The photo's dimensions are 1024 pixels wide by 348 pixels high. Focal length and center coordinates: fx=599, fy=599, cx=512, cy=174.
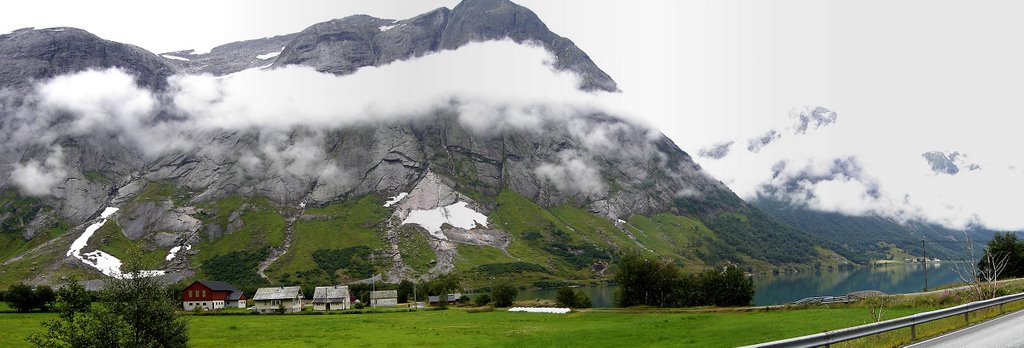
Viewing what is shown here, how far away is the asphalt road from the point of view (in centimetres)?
1981

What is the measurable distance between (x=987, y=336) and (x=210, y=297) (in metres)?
177

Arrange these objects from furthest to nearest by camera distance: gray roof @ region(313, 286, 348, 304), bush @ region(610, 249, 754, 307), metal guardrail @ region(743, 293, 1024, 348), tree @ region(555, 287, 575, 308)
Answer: gray roof @ region(313, 286, 348, 304) → tree @ region(555, 287, 575, 308) → bush @ region(610, 249, 754, 307) → metal guardrail @ region(743, 293, 1024, 348)

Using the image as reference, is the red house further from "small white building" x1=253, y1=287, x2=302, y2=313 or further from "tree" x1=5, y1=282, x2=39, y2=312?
"tree" x1=5, y1=282, x2=39, y2=312

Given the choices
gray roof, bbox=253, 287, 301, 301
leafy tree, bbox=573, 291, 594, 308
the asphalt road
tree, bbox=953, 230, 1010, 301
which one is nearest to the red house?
gray roof, bbox=253, 287, 301, 301

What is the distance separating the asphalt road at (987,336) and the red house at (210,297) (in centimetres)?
17135

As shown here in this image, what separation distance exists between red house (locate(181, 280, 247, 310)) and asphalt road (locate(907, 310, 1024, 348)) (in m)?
171

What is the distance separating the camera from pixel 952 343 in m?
20.7

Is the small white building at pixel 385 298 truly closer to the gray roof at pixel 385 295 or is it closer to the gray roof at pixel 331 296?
the gray roof at pixel 385 295

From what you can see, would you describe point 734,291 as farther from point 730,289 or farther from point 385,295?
point 385,295

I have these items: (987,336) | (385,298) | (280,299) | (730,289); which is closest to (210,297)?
(280,299)

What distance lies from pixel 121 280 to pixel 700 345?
38090 millimetres

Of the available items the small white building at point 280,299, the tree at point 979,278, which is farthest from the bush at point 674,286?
the small white building at point 280,299

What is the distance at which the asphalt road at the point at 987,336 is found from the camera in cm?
1981

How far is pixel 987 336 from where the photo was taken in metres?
21.8
